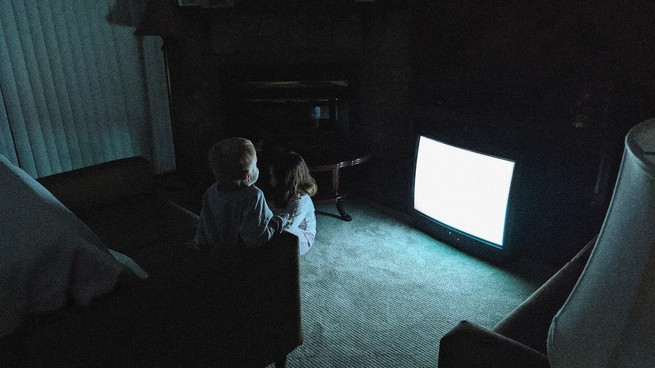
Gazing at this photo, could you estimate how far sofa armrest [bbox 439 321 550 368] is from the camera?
103cm

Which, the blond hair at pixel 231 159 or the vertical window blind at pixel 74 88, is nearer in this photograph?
the blond hair at pixel 231 159

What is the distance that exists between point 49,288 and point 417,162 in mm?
2038

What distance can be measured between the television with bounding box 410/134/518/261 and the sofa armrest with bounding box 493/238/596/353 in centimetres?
89

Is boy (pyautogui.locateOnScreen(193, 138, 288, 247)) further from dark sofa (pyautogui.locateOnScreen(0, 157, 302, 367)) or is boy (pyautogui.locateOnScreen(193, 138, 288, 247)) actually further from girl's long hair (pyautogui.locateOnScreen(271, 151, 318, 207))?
girl's long hair (pyautogui.locateOnScreen(271, 151, 318, 207))

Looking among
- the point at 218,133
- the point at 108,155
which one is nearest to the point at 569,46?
the point at 218,133

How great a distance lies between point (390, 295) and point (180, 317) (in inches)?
50.1

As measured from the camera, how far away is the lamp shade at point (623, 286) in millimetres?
377

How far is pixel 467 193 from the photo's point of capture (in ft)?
8.02

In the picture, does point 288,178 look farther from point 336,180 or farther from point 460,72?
point 460,72

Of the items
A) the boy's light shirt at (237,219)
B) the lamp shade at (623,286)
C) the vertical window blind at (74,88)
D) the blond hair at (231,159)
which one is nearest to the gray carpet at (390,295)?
the boy's light shirt at (237,219)

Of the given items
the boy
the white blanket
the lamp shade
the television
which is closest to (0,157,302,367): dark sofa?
the white blanket

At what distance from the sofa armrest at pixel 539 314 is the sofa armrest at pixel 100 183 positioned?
6.67ft

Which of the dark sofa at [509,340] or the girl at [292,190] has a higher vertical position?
the dark sofa at [509,340]

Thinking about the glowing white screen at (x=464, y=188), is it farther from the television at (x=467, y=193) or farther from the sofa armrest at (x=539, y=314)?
the sofa armrest at (x=539, y=314)
